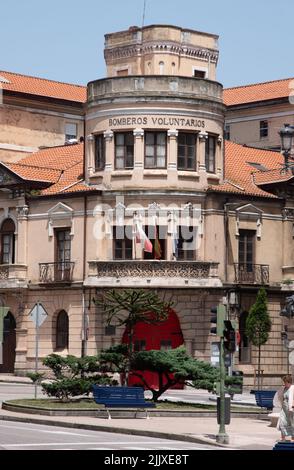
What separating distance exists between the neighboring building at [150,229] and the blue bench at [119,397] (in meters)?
21.1

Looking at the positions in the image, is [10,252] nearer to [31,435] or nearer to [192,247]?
[192,247]

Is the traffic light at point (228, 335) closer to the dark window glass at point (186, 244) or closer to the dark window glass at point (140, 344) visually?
the dark window glass at point (186, 244)

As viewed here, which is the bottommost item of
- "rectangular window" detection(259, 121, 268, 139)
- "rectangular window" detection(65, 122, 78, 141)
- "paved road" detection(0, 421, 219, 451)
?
"paved road" detection(0, 421, 219, 451)

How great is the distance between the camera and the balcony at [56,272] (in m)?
64.9

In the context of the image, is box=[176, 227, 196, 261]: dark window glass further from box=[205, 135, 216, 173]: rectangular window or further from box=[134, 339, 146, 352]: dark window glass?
box=[134, 339, 146, 352]: dark window glass

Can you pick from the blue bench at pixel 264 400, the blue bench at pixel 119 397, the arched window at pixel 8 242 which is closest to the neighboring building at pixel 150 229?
the arched window at pixel 8 242

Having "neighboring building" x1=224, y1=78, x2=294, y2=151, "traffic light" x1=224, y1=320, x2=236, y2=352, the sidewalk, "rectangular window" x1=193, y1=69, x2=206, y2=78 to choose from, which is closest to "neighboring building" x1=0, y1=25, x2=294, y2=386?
"rectangular window" x1=193, y1=69, x2=206, y2=78

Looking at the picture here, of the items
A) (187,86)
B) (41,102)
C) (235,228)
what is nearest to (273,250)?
(235,228)

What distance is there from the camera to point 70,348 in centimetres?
6431

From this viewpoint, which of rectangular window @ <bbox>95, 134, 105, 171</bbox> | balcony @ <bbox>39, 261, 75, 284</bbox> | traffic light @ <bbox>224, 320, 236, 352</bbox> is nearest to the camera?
traffic light @ <bbox>224, 320, 236, 352</bbox>

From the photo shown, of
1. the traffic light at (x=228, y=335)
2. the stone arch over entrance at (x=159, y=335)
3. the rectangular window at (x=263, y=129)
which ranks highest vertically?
the rectangular window at (x=263, y=129)

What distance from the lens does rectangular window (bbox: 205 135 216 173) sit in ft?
212

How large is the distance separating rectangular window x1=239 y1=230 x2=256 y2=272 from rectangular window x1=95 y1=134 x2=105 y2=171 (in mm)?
7446
